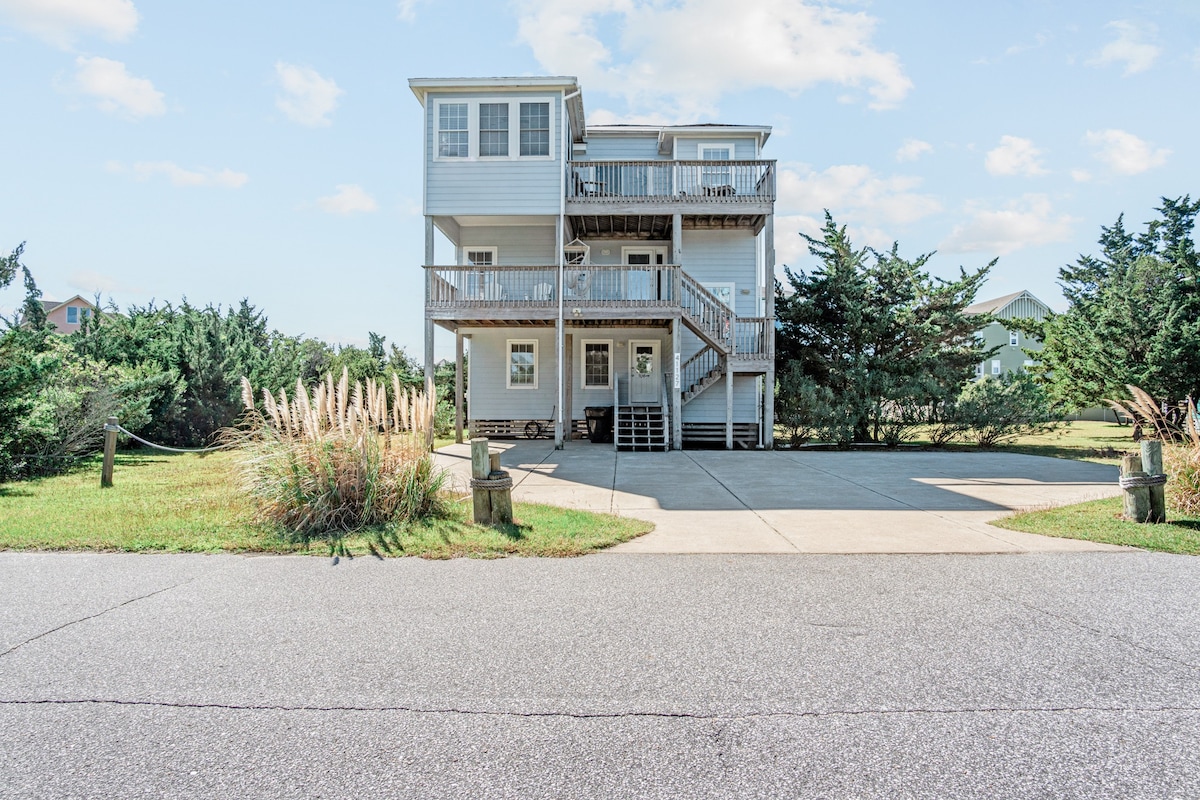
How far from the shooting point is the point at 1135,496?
288 inches

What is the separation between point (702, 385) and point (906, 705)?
1569 centimetres

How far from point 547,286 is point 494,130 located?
4.26 metres

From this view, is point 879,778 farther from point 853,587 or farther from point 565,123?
point 565,123

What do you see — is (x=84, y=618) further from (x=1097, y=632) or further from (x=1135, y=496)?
(x=1135, y=496)

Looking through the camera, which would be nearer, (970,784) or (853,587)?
(970,784)

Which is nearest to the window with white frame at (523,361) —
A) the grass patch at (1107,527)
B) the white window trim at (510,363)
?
the white window trim at (510,363)

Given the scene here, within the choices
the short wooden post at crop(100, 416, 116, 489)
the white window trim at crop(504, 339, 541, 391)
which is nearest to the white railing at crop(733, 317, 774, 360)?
the white window trim at crop(504, 339, 541, 391)

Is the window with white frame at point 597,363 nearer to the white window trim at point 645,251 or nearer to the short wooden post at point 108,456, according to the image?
the white window trim at point 645,251

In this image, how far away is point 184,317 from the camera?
63.3 ft

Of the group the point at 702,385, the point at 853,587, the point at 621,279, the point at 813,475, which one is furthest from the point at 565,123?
the point at 853,587

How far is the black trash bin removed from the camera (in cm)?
1924

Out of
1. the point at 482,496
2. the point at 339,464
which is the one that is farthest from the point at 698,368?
the point at 339,464

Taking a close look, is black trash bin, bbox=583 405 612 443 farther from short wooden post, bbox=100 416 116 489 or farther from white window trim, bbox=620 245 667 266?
short wooden post, bbox=100 416 116 489

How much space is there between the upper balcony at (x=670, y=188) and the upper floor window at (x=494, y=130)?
1976 millimetres
